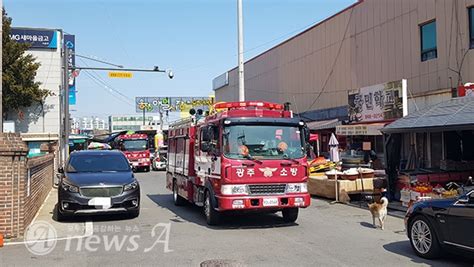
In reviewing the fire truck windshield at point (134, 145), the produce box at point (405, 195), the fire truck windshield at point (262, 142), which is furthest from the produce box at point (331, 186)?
the fire truck windshield at point (134, 145)

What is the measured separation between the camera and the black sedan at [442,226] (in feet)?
22.5

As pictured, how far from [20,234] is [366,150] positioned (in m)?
18.0

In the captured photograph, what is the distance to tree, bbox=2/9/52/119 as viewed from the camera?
33.4 meters

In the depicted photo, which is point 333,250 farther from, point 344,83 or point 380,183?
point 344,83

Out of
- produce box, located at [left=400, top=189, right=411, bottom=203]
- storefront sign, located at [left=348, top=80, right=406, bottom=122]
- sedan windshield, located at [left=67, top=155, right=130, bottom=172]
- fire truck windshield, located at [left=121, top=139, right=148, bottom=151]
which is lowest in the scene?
produce box, located at [left=400, top=189, right=411, bottom=203]

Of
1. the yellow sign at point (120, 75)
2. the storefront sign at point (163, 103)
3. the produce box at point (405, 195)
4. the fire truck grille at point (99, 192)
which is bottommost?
the produce box at point (405, 195)

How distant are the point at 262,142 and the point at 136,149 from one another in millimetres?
25067

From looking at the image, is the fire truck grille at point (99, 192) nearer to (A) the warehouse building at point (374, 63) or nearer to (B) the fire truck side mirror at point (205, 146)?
(B) the fire truck side mirror at point (205, 146)

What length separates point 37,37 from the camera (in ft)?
124

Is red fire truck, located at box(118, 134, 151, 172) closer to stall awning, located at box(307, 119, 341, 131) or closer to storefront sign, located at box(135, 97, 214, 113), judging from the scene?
stall awning, located at box(307, 119, 341, 131)

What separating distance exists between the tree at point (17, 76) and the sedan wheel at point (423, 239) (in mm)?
31191

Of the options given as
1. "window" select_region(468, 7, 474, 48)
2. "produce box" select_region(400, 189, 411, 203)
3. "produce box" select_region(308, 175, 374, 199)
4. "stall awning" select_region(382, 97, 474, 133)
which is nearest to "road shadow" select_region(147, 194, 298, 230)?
"produce box" select_region(400, 189, 411, 203)

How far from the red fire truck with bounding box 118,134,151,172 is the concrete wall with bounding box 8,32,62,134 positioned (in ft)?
23.1

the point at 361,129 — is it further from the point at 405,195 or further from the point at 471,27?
the point at 405,195
